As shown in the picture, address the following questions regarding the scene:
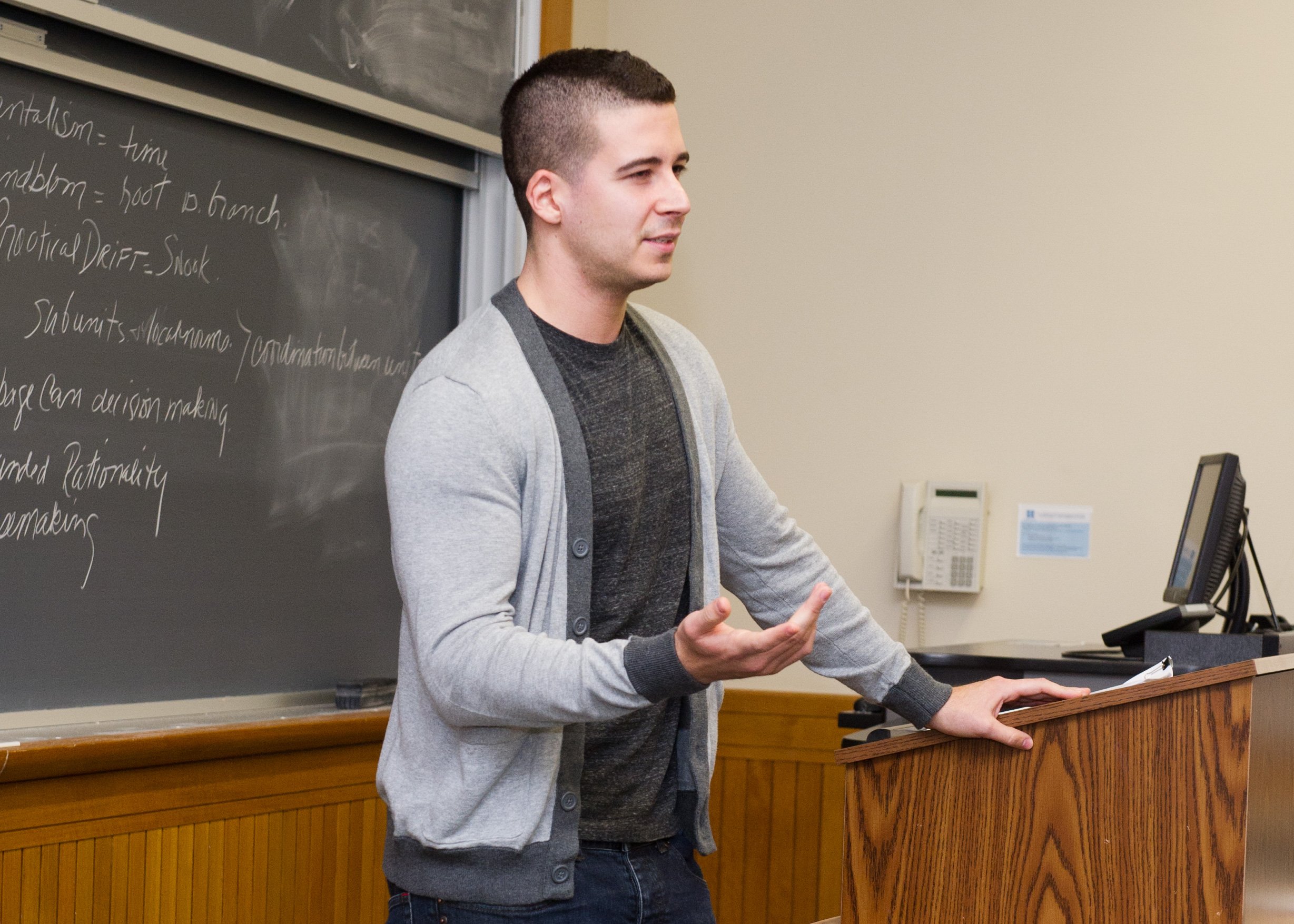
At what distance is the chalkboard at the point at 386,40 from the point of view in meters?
2.33

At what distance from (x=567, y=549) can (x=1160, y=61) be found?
224 cm

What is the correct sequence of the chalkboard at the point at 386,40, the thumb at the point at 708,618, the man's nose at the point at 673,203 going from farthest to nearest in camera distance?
the chalkboard at the point at 386,40 < the man's nose at the point at 673,203 < the thumb at the point at 708,618

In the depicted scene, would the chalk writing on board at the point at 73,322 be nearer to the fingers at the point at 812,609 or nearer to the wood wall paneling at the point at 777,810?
the fingers at the point at 812,609

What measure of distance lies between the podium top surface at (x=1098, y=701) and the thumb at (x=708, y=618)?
0.37 m

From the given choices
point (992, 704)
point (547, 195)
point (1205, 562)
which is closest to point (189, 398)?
point (547, 195)

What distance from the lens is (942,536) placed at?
305cm

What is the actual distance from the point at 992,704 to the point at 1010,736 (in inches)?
2.9

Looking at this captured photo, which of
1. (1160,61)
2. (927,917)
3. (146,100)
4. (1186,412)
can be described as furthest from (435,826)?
(1160,61)

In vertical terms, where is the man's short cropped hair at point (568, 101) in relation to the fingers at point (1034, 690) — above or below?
above

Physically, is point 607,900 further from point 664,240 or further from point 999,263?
point 999,263

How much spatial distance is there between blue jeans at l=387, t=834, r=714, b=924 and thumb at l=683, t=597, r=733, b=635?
42cm

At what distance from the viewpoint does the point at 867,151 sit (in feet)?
10.5

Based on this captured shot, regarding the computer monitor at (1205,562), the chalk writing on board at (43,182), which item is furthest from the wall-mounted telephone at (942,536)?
the chalk writing on board at (43,182)

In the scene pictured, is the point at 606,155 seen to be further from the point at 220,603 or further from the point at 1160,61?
the point at 1160,61
